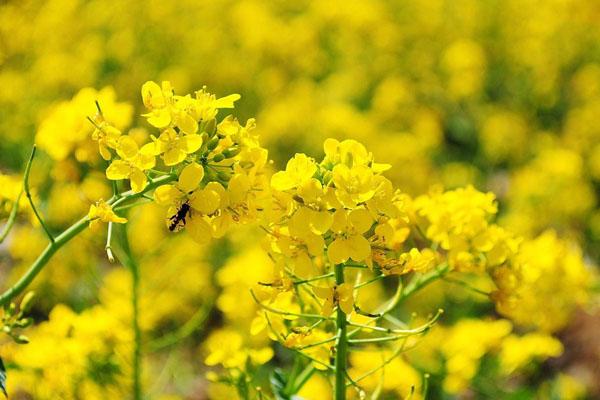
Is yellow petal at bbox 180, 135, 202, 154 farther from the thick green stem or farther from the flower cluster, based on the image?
the thick green stem

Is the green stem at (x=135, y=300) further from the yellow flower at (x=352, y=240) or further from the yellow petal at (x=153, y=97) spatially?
the yellow flower at (x=352, y=240)

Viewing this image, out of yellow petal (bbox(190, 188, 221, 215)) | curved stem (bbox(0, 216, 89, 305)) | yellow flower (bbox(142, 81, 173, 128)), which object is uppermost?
yellow flower (bbox(142, 81, 173, 128))

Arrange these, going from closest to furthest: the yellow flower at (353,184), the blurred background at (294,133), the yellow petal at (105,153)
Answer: the yellow flower at (353,184), the yellow petal at (105,153), the blurred background at (294,133)

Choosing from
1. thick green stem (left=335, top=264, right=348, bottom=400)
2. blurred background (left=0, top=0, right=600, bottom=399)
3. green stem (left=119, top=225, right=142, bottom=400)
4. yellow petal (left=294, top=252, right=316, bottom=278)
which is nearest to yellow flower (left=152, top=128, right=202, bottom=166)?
yellow petal (left=294, top=252, right=316, bottom=278)

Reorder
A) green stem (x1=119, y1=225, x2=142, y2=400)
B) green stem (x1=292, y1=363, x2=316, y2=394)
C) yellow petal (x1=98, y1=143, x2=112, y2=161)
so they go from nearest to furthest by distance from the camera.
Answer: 1. yellow petal (x1=98, y1=143, x2=112, y2=161)
2. green stem (x1=292, y1=363, x2=316, y2=394)
3. green stem (x1=119, y1=225, x2=142, y2=400)

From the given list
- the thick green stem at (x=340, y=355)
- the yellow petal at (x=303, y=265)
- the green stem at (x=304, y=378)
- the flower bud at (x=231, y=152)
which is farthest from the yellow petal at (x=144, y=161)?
the green stem at (x=304, y=378)
